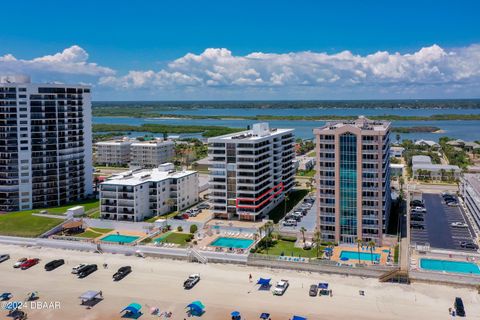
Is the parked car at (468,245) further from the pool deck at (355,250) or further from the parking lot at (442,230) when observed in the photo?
the pool deck at (355,250)

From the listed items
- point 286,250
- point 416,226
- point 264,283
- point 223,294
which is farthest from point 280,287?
point 416,226

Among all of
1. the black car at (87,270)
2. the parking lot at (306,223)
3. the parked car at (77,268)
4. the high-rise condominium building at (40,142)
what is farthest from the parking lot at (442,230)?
the high-rise condominium building at (40,142)

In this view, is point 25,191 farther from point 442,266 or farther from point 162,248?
point 442,266

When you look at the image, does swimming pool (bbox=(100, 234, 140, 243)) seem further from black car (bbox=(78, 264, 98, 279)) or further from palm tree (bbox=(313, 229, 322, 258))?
palm tree (bbox=(313, 229, 322, 258))

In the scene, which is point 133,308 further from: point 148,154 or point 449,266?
point 148,154

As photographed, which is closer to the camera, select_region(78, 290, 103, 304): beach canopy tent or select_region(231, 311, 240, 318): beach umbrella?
select_region(231, 311, 240, 318): beach umbrella

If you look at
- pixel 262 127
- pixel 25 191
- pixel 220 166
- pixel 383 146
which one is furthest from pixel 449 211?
pixel 25 191

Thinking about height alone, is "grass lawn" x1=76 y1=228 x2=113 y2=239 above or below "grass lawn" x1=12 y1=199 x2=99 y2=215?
below

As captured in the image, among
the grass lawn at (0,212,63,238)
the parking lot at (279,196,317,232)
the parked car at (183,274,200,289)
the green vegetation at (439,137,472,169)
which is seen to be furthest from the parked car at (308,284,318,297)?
the green vegetation at (439,137,472,169)
